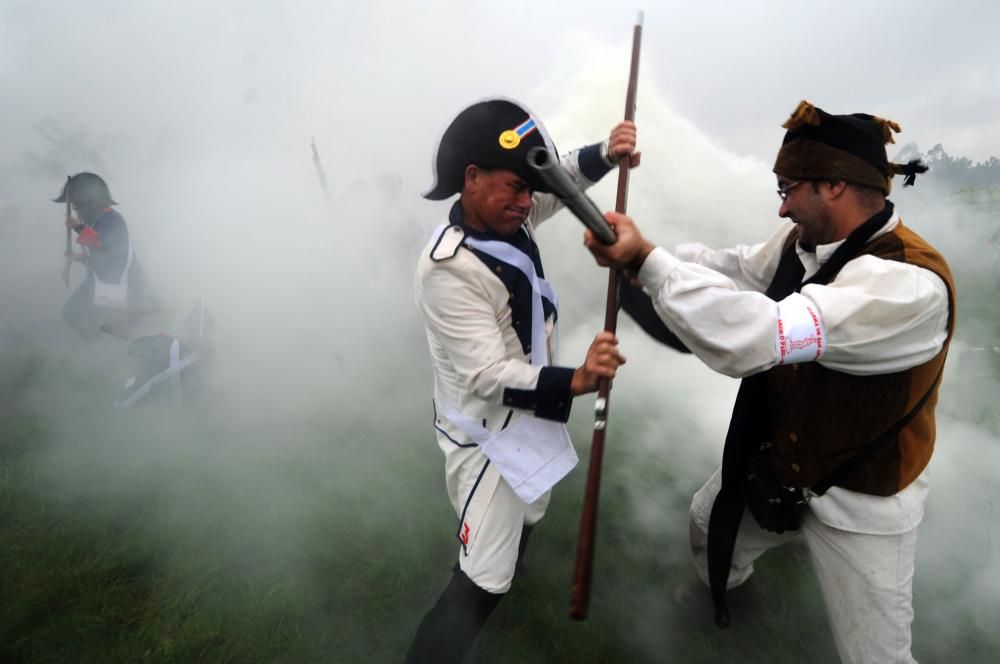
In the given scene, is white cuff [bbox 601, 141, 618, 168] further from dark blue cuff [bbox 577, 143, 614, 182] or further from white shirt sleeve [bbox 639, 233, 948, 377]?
white shirt sleeve [bbox 639, 233, 948, 377]

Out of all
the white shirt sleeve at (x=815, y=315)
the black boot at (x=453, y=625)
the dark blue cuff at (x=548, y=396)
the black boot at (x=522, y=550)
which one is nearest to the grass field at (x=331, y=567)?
the black boot at (x=522, y=550)

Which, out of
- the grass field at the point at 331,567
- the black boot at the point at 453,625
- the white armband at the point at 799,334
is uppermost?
the white armband at the point at 799,334

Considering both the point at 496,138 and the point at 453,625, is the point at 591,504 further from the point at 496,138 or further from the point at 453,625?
the point at 496,138

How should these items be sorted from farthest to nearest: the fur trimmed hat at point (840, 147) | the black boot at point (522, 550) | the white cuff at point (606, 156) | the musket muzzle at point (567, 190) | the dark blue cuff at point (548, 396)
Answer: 1. the black boot at point (522, 550)
2. the white cuff at point (606, 156)
3. the dark blue cuff at point (548, 396)
4. the fur trimmed hat at point (840, 147)
5. the musket muzzle at point (567, 190)

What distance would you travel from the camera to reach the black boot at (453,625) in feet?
7.27

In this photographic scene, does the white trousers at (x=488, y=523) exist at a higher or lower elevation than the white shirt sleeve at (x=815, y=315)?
lower

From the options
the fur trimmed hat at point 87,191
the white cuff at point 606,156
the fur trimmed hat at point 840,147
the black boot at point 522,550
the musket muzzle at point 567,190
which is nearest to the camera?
the musket muzzle at point 567,190

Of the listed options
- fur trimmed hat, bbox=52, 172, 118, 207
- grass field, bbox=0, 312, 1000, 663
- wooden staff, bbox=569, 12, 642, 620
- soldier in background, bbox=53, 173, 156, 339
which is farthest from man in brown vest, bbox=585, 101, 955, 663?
fur trimmed hat, bbox=52, 172, 118, 207

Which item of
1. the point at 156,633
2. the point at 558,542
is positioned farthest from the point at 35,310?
the point at 558,542

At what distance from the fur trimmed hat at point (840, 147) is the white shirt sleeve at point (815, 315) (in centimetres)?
41

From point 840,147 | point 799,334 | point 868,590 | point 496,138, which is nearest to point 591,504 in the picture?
point 799,334

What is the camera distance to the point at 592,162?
2.67 metres

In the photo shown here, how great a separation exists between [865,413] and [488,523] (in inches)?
58.5

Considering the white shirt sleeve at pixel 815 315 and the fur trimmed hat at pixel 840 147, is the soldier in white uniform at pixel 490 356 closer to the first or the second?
the white shirt sleeve at pixel 815 315
